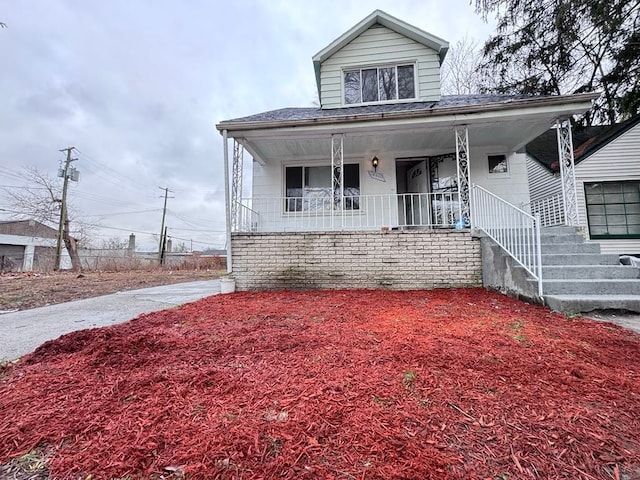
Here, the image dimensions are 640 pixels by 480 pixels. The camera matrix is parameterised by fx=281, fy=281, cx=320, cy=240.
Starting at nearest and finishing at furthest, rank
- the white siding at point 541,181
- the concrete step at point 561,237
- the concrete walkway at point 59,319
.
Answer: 1. the concrete walkway at point 59,319
2. the concrete step at point 561,237
3. the white siding at point 541,181

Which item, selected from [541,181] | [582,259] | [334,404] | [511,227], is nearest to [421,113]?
[511,227]

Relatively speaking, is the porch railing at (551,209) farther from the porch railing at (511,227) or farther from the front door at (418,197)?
the front door at (418,197)

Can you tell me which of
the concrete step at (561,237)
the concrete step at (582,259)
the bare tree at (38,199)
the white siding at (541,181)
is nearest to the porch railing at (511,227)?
the concrete step at (582,259)

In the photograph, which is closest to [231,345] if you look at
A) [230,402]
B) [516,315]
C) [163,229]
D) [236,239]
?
[230,402]

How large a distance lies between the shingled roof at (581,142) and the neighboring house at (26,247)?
977 inches

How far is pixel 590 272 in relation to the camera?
3988mm

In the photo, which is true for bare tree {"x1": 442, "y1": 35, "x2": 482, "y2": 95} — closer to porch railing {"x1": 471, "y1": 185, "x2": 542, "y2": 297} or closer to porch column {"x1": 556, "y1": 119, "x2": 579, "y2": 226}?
porch column {"x1": 556, "y1": 119, "x2": 579, "y2": 226}

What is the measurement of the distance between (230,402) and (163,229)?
25.4 meters

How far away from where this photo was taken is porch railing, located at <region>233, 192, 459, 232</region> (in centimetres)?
706

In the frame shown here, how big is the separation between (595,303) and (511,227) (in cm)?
155

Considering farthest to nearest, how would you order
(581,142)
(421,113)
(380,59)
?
1. (581,142)
2. (380,59)
3. (421,113)

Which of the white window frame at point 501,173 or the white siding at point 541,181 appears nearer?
the white window frame at point 501,173

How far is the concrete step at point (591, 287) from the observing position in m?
3.65

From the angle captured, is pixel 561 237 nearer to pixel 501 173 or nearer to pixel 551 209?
pixel 551 209
